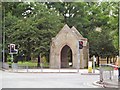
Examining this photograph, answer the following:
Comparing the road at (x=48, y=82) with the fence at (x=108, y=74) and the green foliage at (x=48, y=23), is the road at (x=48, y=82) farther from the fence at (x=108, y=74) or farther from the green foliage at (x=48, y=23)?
the green foliage at (x=48, y=23)

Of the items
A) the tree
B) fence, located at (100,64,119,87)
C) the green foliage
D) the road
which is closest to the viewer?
the road

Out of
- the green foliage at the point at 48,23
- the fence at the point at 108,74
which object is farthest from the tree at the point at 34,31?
the fence at the point at 108,74

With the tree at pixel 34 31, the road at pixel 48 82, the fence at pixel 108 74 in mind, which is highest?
the tree at pixel 34 31

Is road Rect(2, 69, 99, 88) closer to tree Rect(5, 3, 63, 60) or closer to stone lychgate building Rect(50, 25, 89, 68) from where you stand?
stone lychgate building Rect(50, 25, 89, 68)

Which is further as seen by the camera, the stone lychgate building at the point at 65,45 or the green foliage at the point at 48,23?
the green foliage at the point at 48,23

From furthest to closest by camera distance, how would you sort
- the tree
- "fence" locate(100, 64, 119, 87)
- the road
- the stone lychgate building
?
the tree < the stone lychgate building < "fence" locate(100, 64, 119, 87) < the road

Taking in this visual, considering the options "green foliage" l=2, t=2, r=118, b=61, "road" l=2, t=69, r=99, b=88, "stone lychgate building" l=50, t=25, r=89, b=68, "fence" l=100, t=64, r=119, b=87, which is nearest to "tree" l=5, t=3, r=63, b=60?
"green foliage" l=2, t=2, r=118, b=61

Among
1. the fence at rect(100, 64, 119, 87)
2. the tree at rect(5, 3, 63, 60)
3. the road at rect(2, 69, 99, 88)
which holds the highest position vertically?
the tree at rect(5, 3, 63, 60)

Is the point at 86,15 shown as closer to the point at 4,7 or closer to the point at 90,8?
the point at 90,8

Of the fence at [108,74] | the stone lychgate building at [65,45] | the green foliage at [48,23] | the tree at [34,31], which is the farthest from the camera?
the green foliage at [48,23]

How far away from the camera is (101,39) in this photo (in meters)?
55.7

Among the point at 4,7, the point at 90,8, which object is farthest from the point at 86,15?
the point at 4,7

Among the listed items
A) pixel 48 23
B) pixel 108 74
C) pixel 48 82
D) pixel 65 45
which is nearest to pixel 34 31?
pixel 48 23

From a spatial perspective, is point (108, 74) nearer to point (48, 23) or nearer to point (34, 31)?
point (34, 31)
